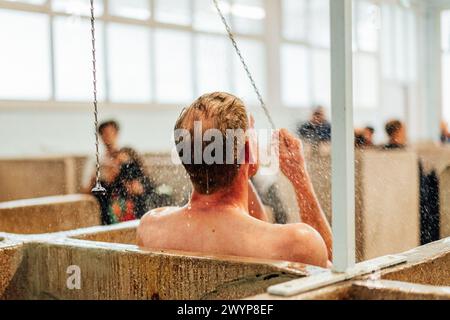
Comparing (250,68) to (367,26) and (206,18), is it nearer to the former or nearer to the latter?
(206,18)

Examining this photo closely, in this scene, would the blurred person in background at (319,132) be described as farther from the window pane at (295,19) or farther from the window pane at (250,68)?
the window pane at (295,19)

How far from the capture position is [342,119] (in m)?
1.80

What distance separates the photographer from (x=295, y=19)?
16.1 meters

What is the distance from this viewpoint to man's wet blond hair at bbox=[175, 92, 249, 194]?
2387mm

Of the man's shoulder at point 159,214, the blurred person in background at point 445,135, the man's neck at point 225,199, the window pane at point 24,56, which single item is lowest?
the man's shoulder at point 159,214

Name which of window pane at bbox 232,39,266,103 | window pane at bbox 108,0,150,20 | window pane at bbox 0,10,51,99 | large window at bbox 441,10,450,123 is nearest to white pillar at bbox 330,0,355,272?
window pane at bbox 0,10,51,99

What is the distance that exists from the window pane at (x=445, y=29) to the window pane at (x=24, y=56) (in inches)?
530

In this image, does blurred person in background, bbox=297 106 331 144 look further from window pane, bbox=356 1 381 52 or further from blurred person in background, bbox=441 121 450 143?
window pane, bbox=356 1 381 52

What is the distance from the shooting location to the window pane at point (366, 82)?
17.8 metres


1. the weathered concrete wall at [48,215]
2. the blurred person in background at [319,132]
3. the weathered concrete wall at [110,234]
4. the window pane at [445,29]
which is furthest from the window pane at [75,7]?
the window pane at [445,29]

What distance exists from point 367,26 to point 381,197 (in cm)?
1264

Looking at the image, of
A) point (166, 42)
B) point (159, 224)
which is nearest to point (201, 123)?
point (159, 224)

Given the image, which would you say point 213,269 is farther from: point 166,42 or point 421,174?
point 166,42
